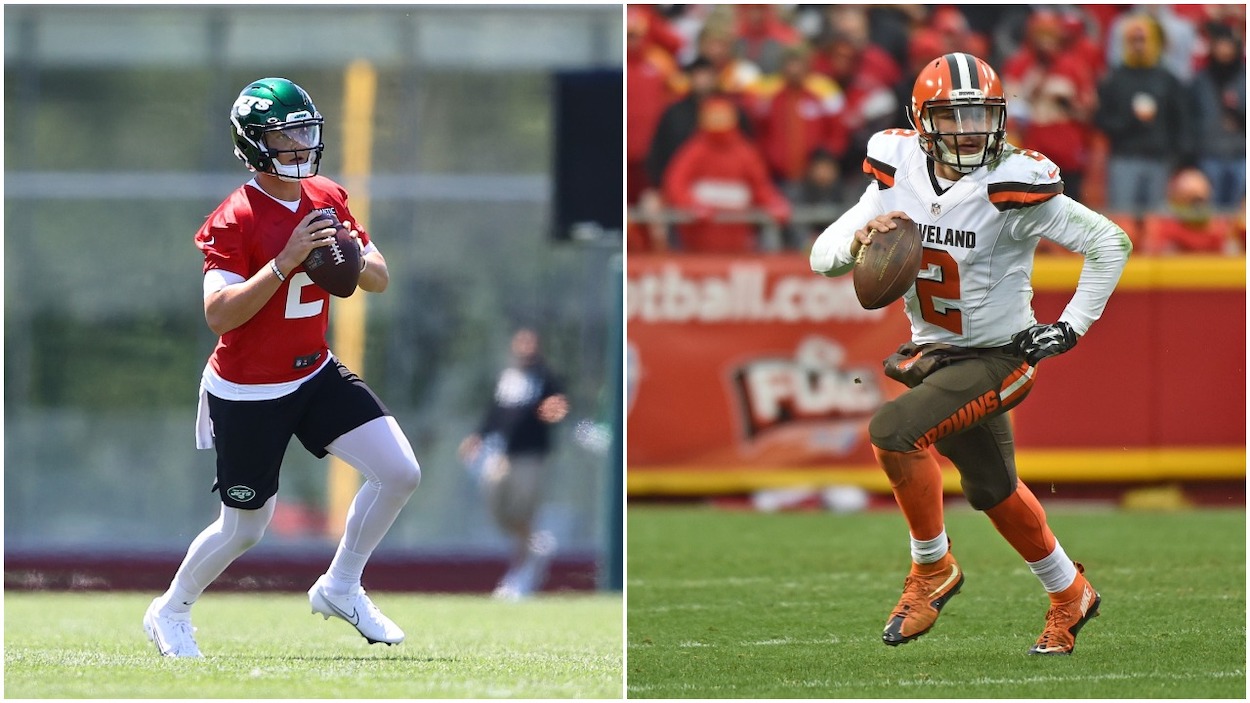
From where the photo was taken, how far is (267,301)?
432cm

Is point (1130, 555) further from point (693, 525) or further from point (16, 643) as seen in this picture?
point (16, 643)

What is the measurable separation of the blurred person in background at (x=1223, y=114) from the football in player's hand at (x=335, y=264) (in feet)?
20.2

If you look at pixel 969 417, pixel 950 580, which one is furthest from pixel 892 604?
pixel 969 417

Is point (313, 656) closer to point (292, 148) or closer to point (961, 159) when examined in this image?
point (292, 148)

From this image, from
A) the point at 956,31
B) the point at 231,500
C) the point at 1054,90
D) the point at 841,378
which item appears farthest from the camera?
the point at 956,31

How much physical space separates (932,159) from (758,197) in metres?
4.70

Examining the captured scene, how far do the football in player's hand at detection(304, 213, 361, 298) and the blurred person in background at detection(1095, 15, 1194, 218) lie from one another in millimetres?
5800

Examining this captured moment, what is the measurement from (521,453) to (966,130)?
18.1ft

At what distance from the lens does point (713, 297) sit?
8766 mm


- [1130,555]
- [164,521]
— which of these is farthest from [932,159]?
[164,521]

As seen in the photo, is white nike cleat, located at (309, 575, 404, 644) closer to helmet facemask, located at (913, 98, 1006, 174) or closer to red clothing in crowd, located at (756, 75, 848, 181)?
helmet facemask, located at (913, 98, 1006, 174)

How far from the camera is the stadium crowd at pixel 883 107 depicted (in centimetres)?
894

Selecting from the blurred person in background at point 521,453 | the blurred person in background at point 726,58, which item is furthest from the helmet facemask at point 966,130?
the blurred person in background at point 521,453

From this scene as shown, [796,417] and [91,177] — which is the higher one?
[91,177]
